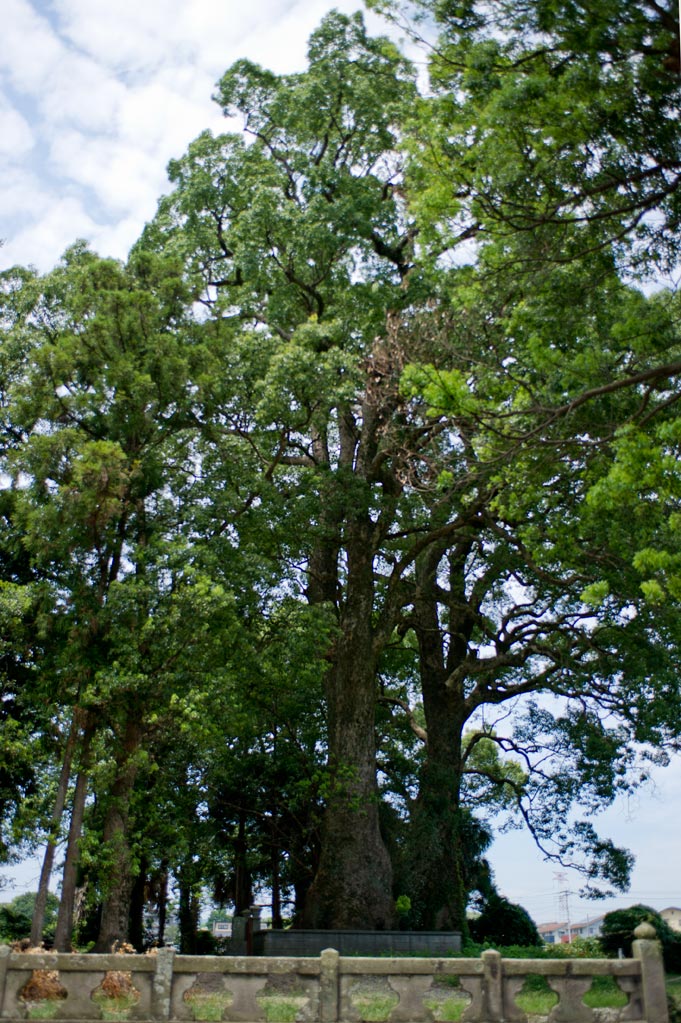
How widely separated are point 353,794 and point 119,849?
14.7 feet

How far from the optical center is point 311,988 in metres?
8.56

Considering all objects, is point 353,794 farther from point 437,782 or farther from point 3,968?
→ point 3,968

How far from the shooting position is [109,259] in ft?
46.0

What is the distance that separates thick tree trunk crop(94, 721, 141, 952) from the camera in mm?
11547

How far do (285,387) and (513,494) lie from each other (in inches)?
199

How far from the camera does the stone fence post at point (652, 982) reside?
8344 mm

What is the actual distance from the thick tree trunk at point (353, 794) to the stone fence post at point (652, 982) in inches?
259

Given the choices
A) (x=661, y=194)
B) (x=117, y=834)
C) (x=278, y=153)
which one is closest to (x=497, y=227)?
(x=661, y=194)

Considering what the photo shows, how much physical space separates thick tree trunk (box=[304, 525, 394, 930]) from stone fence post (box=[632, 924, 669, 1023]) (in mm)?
6572

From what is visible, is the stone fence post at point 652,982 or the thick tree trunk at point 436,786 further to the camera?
the thick tree trunk at point 436,786

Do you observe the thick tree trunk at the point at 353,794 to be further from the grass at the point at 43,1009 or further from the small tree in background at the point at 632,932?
the grass at the point at 43,1009

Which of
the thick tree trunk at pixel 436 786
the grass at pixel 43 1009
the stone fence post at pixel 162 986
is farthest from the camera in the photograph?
the thick tree trunk at pixel 436 786

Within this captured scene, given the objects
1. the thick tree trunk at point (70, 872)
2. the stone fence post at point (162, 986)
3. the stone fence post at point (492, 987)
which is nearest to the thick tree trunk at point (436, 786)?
the thick tree trunk at point (70, 872)

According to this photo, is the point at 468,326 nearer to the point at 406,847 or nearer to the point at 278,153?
the point at 278,153
